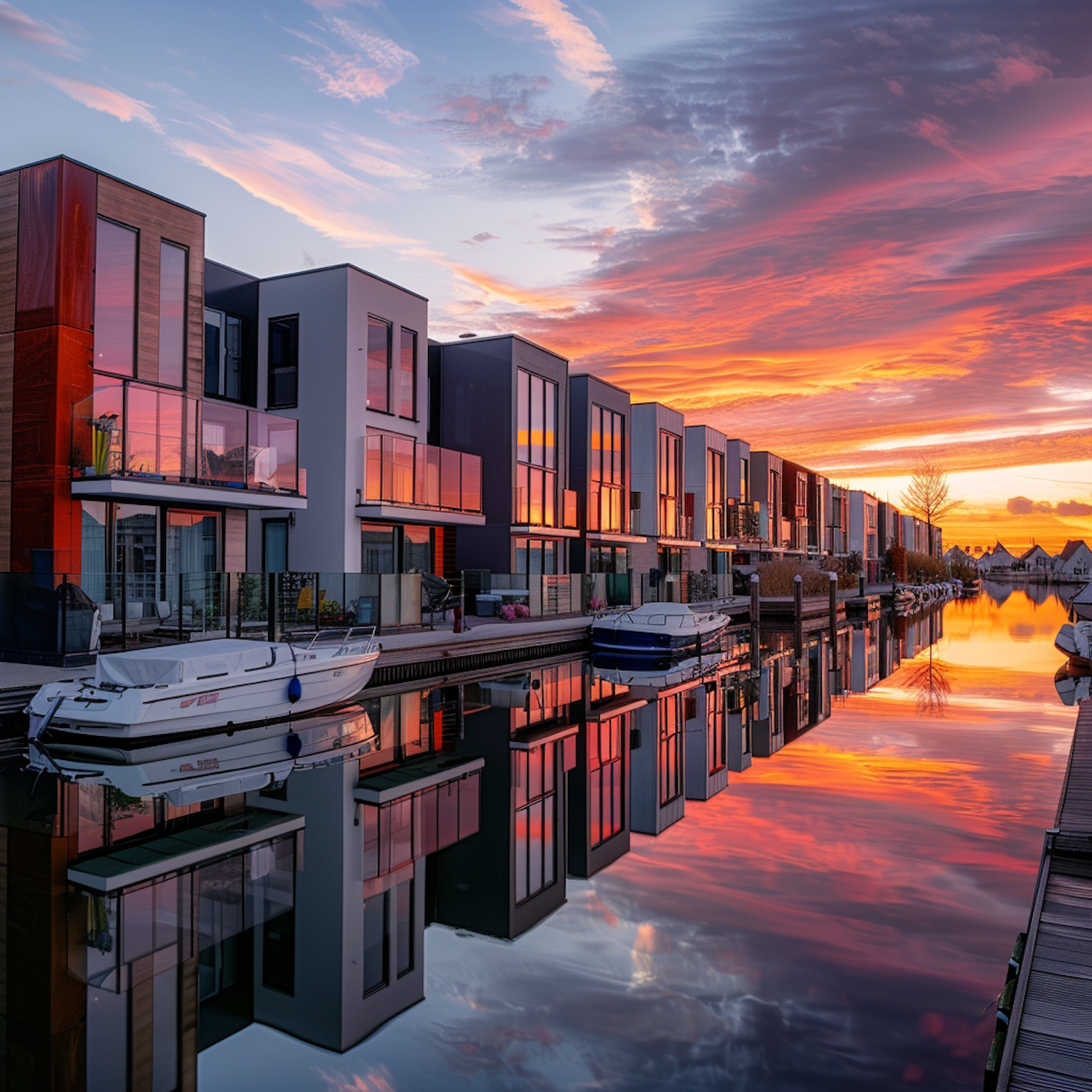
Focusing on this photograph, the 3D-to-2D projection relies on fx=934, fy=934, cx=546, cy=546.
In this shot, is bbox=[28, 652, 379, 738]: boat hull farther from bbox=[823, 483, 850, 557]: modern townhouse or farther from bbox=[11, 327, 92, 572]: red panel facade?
bbox=[823, 483, 850, 557]: modern townhouse

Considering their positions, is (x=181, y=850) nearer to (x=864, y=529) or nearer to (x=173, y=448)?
(x=173, y=448)

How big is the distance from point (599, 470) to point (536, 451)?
18.2ft

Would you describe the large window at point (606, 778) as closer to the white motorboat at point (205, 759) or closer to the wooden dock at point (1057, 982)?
the white motorboat at point (205, 759)

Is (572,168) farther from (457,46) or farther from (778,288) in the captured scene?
(778,288)

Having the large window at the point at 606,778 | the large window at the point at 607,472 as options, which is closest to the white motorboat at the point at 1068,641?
the large window at the point at 607,472

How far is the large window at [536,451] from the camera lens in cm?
3089

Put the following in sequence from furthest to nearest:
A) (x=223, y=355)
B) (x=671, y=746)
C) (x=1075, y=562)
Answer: (x=1075, y=562) < (x=223, y=355) < (x=671, y=746)

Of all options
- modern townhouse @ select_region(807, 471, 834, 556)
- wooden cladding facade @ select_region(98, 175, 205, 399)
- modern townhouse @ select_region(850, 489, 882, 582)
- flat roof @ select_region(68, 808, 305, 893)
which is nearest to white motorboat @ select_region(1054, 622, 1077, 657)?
wooden cladding facade @ select_region(98, 175, 205, 399)

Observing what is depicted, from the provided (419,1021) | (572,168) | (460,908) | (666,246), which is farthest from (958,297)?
(419,1021)

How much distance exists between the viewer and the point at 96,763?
40.9 ft

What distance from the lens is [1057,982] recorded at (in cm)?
508

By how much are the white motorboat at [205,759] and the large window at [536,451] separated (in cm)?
1663

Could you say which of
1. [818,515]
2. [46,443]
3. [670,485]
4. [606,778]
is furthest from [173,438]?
[818,515]

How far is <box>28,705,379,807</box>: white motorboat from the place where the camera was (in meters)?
11.4
